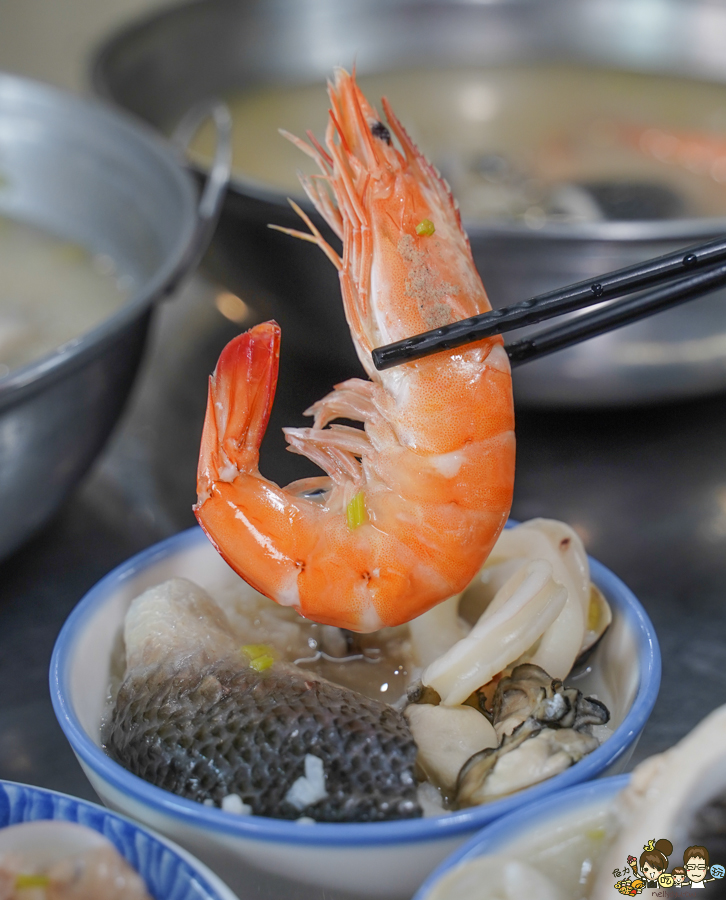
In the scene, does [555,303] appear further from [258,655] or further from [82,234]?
[82,234]

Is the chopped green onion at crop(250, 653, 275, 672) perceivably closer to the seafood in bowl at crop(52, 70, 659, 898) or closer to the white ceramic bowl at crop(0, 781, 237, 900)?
the seafood in bowl at crop(52, 70, 659, 898)

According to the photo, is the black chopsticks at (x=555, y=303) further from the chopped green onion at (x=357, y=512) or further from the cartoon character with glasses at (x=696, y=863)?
the cartoon character with glasses at (x=696, y=863)

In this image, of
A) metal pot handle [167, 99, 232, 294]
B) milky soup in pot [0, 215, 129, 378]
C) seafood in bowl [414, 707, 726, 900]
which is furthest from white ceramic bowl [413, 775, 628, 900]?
milky soup in pot [0, 215, 129, 378]

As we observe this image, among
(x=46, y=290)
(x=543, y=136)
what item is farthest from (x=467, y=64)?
(x=46, y=290)

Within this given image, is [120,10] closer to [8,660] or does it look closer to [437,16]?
[437,16]

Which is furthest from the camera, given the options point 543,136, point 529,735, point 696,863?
point 543,136

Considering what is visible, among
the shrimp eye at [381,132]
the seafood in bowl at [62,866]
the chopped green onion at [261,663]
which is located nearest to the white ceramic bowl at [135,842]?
the seafood in bowl at [62,866]
